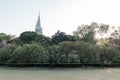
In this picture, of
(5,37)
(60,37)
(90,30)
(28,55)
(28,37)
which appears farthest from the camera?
(5,37)

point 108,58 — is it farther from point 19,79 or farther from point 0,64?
point 19,79

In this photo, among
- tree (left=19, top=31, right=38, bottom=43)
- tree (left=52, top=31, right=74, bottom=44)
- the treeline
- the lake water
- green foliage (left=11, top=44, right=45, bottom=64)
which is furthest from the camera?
tree (left=52, top=31, right=74, bottom=44)

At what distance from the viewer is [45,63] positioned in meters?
33.6

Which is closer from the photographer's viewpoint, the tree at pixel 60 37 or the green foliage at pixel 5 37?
the tree at pixel 60 37

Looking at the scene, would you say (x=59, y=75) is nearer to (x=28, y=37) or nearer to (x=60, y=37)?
→ (x=28, y=37)

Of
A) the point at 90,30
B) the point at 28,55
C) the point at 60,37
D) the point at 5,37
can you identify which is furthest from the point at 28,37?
the point at 28,55

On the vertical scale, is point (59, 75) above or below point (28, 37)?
below

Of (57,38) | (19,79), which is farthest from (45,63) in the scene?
(57,38)

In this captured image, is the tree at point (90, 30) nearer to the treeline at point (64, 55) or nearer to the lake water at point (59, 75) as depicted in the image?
the treeline at point (64, 55)

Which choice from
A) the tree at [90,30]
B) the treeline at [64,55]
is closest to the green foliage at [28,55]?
the treeline at [64,55]

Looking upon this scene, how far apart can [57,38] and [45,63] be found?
800 inches

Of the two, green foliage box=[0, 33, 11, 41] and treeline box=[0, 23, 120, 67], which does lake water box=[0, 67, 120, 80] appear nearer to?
treeline box=[0, 23, 120, 67]

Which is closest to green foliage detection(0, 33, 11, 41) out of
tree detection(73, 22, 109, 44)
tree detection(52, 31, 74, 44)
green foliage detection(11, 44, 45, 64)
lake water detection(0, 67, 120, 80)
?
tree detection(52, 31, 74, 44)

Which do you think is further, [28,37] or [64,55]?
[28,37]
